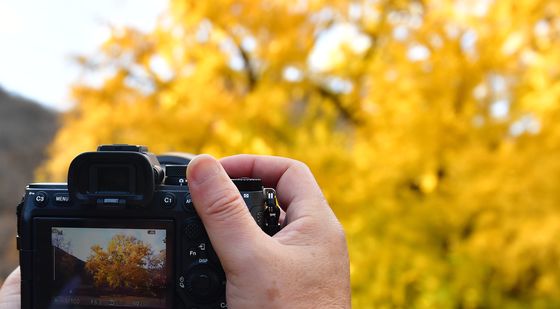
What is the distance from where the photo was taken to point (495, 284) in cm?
321

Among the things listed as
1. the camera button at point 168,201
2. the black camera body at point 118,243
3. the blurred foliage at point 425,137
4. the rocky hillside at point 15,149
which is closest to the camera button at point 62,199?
the black camera body at point 118,243

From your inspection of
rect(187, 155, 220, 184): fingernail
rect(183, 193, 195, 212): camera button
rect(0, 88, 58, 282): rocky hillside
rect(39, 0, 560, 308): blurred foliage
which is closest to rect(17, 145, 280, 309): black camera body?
rect(183, 193, 195, 212): camera button

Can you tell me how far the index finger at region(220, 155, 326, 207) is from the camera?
789 mm

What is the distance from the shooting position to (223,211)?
0.67 metres

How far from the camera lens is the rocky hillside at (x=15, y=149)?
864cm

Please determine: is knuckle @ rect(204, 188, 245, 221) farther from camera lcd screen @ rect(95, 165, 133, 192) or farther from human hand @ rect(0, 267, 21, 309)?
human hand @ rect(0, 267, 21, 309)

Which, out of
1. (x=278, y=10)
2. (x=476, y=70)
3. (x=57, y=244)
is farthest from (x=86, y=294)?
(x=278, y=10)

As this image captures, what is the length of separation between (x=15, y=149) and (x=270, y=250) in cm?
1157

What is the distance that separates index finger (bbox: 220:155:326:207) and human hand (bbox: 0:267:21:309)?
13.1 inches

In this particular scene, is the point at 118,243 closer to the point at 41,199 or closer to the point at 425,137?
the point at 41,199

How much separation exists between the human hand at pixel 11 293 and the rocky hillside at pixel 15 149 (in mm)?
6872

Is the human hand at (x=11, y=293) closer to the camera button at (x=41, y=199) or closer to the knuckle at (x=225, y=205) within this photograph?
the camera button at (x=41, y=199)

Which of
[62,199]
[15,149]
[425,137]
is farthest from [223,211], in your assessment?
[15,149]

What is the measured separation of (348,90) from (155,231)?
3.44m
